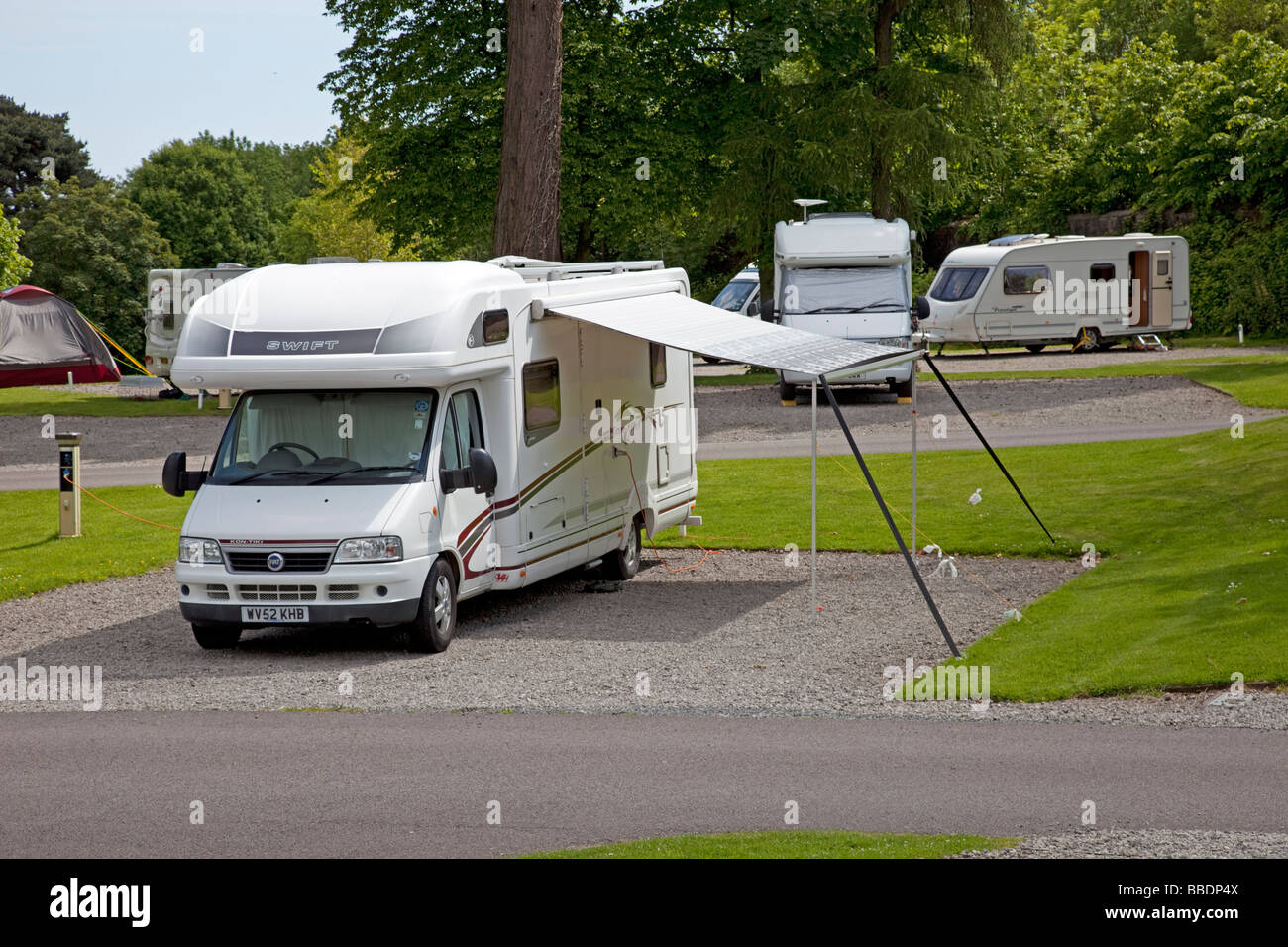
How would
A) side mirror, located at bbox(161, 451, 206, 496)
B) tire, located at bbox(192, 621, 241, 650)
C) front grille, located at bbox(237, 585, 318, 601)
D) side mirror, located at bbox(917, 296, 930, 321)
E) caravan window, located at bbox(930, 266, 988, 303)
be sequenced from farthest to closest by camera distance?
caravan window, located at bbox(930, 266, 988, 303) < side mirror, located at bbox(917, 296, 930, 321) < side mirror, located at bbox(161, 451, 206, 496) < tire, located at bbox(192, 621, 241, 650) < front grille, located at bbox(237, 585, 318, 601)

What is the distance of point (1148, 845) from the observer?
6734 mm

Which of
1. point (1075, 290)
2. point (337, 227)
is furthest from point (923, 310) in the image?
point (337, 227)

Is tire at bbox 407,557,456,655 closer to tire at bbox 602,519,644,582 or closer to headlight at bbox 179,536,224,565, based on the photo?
headlight at bbox 179,536,224,565

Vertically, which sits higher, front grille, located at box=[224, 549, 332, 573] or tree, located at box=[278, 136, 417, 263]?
tree, located at box=[278, 136, 417, 263]

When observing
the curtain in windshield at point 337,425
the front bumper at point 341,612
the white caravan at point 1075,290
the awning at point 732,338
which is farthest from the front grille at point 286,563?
the white caravan at point 1075,290

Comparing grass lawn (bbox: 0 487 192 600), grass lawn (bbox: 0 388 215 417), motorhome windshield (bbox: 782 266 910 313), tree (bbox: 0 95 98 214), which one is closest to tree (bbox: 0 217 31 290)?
grass lawn (bbox: 0 388 215 417)

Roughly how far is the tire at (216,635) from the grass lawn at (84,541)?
3832 millimetres

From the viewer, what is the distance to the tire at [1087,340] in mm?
38031

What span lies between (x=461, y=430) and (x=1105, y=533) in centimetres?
771

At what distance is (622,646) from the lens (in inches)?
472

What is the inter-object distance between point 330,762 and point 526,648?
3.39 m

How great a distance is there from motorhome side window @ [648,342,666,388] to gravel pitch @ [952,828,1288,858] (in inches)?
373

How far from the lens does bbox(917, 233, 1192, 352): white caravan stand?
37.4m

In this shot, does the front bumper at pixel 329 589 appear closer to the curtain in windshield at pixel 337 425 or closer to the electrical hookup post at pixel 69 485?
the curtain in windshield at pixel 337 425
